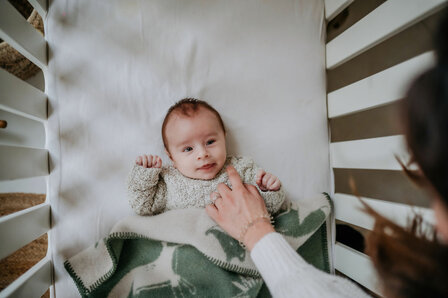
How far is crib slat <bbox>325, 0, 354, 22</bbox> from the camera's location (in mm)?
921

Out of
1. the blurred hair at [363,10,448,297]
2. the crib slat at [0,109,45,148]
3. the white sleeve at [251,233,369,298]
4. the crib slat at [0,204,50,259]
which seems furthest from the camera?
the crib slat at [0,109,45,148]

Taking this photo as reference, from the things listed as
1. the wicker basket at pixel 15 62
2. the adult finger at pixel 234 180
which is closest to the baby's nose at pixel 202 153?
the adult finger at pixel 234 180

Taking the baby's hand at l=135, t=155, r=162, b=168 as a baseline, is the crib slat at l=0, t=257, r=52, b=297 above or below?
below

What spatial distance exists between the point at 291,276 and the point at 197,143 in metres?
0.48

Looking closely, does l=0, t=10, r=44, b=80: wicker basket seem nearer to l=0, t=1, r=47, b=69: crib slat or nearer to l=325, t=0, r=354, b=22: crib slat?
l=0, t=1, r=47, b=69: crib slat

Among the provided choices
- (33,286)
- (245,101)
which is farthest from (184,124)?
(33,286)

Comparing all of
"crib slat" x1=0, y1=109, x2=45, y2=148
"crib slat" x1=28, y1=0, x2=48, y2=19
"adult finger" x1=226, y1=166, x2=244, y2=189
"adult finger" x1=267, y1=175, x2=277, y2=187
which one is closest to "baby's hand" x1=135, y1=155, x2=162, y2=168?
"adult finger" x1=226, y1=166, x2=244, y2=189

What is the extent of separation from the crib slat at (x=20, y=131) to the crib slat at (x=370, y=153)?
1.15 metres

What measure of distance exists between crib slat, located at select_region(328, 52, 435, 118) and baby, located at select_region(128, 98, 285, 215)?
0.37m

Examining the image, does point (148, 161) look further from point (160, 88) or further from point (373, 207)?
point (373, 207)

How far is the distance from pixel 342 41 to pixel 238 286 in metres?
0.88

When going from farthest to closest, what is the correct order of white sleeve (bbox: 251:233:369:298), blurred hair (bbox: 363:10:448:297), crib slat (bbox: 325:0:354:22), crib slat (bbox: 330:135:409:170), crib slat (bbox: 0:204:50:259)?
crib slat (bbox: 325:0:354:22), crib slat (bbox: 330:135:409:170), crib slat (bbox: 0:204:50:259), white sleeve (bbox: 251:233:369:298), blurred hair (bbox: 363:10:448:297)

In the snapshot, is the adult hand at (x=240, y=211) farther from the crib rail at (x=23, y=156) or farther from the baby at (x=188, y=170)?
the crib rail at (x=23, y=156)

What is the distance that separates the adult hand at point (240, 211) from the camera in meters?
0.65
